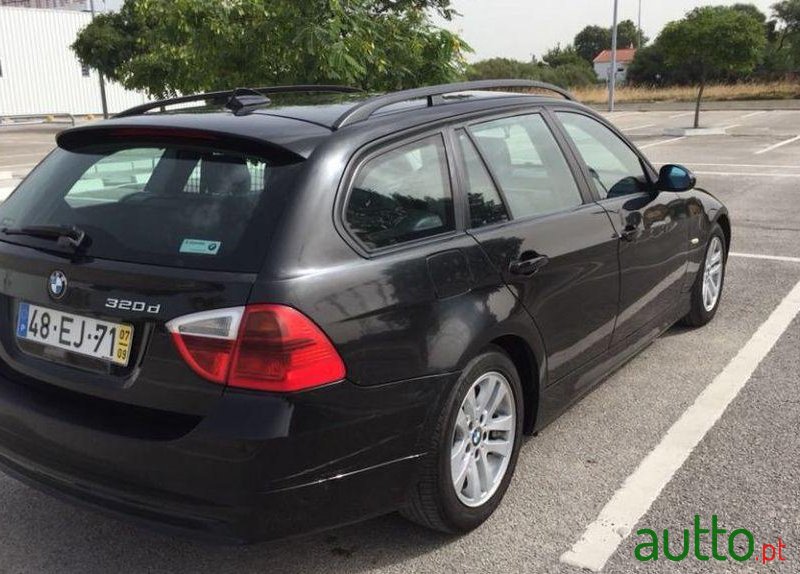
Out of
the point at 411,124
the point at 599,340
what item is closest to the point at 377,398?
the point at 411,124

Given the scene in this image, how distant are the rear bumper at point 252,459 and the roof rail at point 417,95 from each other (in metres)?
0.94

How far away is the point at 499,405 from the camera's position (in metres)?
3.06

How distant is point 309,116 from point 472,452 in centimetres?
133

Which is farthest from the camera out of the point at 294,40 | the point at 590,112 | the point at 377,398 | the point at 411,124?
the point at 294,40

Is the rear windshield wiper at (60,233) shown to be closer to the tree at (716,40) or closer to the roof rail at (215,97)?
the roof rail at (215,97)

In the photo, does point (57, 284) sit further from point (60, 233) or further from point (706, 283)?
point (706, 283)

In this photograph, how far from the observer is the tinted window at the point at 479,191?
3055 millimetres

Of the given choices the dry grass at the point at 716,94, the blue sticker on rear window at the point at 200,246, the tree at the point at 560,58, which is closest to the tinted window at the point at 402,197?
the blue sticker on rear window at the point at 200,246

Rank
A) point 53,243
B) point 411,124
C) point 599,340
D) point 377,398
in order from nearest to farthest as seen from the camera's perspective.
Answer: point 377,398 < point 53,243 < point 411,124 < point 599,340

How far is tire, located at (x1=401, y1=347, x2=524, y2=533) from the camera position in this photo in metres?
2.72

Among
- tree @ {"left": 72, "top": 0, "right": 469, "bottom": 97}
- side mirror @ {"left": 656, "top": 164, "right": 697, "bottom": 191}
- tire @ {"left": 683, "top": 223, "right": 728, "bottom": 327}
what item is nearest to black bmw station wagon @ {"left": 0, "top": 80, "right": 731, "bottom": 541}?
side mirror @ {"left": 656, "top": 164, "right": 697, "bottom": 191}

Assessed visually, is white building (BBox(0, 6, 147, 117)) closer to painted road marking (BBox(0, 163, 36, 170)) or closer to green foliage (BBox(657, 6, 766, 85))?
painted road marking (BBox(0, 163, 36, 170))

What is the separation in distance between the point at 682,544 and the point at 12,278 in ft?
8.15

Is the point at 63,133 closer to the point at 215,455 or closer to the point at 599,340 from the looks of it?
the point at 215,455
